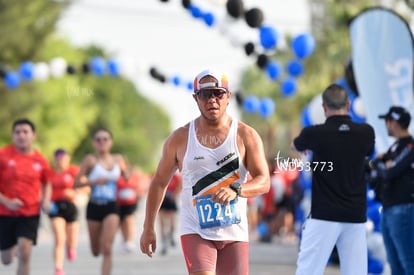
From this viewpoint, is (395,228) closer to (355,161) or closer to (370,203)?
(355,161)

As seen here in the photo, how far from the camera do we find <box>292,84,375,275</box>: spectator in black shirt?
8.44 metres

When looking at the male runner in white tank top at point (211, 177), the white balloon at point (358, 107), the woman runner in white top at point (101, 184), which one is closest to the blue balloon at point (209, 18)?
the white balloon at point (358, 107)

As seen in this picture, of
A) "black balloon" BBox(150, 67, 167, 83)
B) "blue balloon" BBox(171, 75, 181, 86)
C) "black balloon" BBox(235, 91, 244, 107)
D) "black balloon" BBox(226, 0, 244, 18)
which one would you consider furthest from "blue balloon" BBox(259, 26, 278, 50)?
"black balloon" BBox(235, 91, 244, 107)

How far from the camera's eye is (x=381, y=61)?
14.1 meters

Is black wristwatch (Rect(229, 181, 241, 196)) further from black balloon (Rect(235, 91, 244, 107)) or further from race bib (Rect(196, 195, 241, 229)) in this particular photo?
black balloon (Rect(235, 91, 244, 107))

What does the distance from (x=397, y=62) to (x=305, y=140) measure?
228 inches

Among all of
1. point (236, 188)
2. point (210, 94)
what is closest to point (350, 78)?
point (210, 94)

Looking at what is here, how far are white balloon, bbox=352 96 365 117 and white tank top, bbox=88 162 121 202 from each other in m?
3.52

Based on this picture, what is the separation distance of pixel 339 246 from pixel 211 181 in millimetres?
1890

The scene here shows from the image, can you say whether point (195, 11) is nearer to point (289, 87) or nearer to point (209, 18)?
point (209, 18)

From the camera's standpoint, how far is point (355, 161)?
8484 mm

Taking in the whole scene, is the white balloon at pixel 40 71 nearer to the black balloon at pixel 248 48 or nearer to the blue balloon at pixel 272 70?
the blue balloon at pixel 272 70

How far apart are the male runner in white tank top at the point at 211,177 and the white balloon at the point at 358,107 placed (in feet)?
24.1

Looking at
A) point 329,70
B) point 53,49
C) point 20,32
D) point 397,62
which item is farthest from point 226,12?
point 53,49
